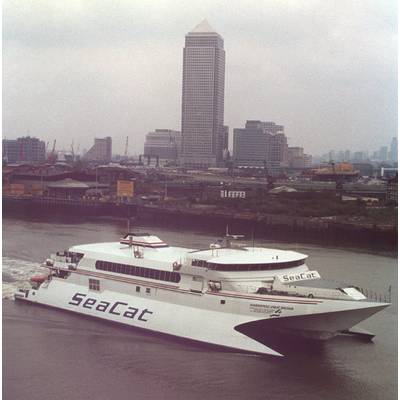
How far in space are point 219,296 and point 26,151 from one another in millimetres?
17988

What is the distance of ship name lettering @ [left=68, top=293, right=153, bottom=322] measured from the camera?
6023 millimetres

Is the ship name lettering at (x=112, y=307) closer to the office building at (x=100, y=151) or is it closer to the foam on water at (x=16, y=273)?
the foam on water at (x=16, y=273)

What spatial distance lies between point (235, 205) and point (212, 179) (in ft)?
16.5

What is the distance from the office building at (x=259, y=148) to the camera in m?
21.1

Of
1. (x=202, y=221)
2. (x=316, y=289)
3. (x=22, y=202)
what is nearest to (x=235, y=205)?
(x=202, y=221)

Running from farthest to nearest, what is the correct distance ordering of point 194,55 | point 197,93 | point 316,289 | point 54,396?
1. point 197,93
2. point 194,55
3. point 316,289
4. point 54,396

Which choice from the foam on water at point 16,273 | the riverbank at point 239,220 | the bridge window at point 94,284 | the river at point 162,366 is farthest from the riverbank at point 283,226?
the bridge window at point 94,284

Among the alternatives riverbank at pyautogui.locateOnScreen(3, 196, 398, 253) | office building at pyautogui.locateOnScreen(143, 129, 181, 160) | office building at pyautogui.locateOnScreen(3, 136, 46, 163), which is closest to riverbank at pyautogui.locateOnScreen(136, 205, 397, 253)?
riverbank at pyautogui.locateOnScreen(3, 196, 398, 253)

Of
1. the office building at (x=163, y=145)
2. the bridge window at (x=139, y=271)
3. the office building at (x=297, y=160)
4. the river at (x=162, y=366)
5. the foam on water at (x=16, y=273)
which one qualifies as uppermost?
the office building at (x=163, y=145)

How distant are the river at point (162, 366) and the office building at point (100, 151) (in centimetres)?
3012

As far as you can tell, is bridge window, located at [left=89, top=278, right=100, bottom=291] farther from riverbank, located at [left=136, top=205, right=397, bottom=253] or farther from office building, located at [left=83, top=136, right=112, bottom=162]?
office building, located at [left=83, top=136, right=112, bottom=162]

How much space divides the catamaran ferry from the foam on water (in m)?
1.47

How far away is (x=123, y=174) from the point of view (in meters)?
20.4

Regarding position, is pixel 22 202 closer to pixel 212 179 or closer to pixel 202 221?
pixel 202 221
